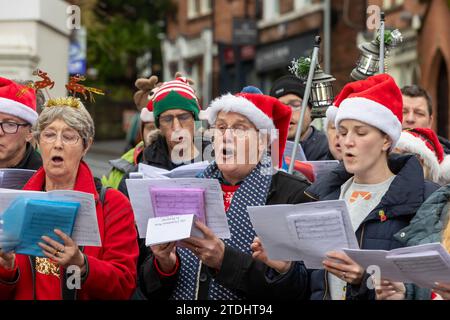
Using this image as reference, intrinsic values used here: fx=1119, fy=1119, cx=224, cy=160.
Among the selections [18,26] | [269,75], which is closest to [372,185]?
[18,26]

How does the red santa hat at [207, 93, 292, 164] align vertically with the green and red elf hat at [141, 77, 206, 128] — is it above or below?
A: below

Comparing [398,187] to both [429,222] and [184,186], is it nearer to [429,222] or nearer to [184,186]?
[429,222]

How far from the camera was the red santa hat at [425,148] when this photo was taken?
6515 mm

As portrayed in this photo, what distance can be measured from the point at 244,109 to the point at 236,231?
64 cm

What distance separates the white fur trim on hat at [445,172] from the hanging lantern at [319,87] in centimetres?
77

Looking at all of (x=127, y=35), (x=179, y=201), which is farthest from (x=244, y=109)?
(x=127, y=35)

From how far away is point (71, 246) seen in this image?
16.4ft

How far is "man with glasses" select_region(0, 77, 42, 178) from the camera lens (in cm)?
631

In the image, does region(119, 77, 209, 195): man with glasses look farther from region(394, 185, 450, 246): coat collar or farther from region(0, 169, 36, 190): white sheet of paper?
region(394, 185, 450, 246): coat collar

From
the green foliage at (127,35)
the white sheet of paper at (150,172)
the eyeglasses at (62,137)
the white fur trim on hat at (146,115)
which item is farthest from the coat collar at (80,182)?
the green foliage at (127,35)

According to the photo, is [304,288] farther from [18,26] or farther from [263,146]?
[18,26]

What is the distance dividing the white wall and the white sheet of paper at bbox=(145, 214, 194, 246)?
8260 mm

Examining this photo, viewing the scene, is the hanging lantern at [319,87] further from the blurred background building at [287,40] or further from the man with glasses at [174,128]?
the blurred background building at [287,40]

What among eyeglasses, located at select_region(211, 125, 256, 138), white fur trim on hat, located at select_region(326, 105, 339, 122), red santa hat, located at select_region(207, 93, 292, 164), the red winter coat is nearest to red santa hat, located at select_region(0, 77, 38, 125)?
the red winter coat
